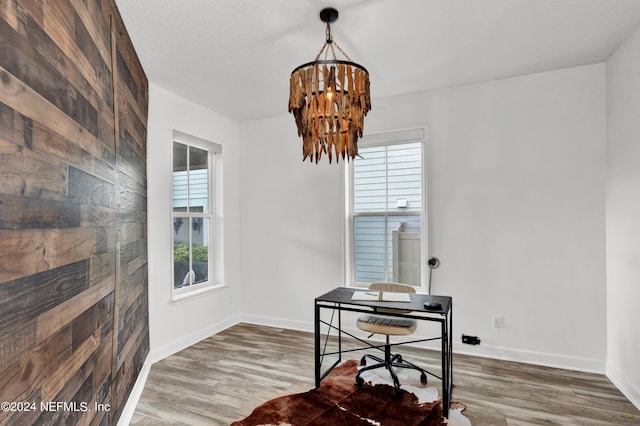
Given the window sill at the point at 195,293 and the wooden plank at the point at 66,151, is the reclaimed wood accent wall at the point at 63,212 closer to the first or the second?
the wooden plank at the point at 66,151

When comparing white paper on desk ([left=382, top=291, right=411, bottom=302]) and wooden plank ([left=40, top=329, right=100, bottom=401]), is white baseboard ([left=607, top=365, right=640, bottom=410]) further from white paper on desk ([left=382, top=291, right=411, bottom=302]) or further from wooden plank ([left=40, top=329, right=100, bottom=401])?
wooden plank ([left=40, top=329, right=100, bottom=401])

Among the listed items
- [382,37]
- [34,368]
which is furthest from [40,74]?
[382,37]

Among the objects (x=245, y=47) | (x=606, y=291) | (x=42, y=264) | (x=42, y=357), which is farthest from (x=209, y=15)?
(x=606, y=291)

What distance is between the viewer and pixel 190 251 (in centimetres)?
403

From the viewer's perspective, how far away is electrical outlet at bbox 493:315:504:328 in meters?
3.37

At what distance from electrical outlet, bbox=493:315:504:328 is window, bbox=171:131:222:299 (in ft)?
10.2

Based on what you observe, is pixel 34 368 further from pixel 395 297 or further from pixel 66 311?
pixel 395 297

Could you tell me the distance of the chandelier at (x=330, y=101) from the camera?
203 cm

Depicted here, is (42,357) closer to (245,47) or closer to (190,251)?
(245,47)

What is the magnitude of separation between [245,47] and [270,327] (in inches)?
125

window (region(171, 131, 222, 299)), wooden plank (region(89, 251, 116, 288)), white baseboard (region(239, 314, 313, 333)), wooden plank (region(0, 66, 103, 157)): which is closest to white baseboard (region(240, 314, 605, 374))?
white baseboard (region(239, 314, 313, 333))

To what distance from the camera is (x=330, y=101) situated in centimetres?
204

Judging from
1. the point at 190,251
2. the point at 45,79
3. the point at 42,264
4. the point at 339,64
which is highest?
the point at 339,64

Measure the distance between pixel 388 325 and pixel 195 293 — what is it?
2.21 meters
